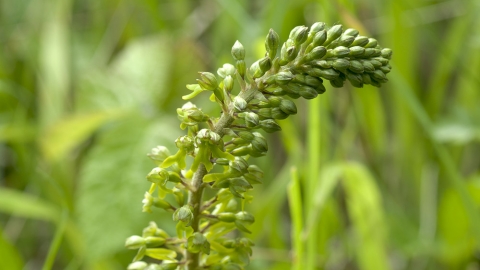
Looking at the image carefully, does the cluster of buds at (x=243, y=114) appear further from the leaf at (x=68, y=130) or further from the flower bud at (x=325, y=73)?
the leaf at (x=68, y=130)

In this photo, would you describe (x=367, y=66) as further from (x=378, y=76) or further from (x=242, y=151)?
(x=242, y=151)

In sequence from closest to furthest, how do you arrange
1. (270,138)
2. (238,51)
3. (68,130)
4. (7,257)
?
(238,51)
(7,257)
(68,130)
(270,138)

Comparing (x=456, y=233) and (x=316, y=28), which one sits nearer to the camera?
(x=316, y=28)

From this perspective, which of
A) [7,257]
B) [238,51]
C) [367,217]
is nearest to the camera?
[238,51]

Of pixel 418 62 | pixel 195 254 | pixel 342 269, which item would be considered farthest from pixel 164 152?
pixel 418 62

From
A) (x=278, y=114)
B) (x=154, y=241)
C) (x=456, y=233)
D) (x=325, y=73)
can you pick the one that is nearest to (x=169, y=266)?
(x=154, y=241)

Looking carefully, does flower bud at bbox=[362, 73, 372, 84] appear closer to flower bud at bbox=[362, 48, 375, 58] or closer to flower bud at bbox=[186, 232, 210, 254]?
flower bud at bbox=[362, 48, 375, 58]

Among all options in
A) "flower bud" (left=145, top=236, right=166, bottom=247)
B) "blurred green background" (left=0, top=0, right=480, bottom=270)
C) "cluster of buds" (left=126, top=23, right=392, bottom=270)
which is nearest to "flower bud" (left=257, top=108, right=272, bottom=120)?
"cluster of buds" (left=126, top=23, right=392, bottom=270)
